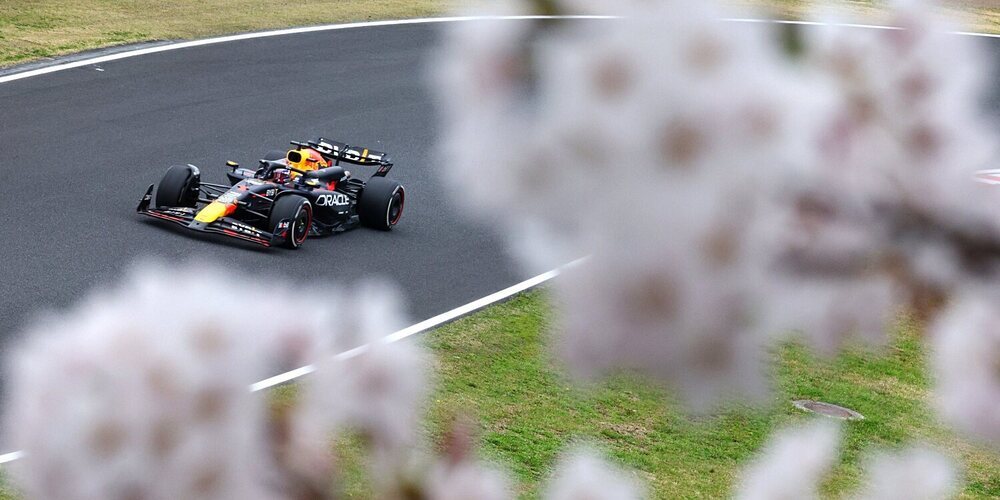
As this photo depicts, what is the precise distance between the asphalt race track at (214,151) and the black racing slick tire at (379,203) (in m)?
0.16

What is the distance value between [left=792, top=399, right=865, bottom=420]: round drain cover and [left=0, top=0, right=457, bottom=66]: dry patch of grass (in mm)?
14852

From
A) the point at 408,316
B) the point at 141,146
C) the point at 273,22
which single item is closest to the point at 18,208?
the point at 141,146

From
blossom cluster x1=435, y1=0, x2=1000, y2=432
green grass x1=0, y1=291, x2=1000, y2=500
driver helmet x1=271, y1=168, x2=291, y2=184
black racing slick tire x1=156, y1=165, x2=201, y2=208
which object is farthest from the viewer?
driver helmet x1=271, y1=168, x2=291, y2=184

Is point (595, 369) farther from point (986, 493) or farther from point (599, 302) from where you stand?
point (986, 493)

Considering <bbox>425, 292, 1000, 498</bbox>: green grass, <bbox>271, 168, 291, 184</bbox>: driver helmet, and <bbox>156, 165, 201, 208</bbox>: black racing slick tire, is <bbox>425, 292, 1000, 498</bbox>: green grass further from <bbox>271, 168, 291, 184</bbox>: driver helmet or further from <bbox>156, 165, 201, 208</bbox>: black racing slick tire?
<bbox>156, 165, 201, 208</bbox>: black racing slick tire

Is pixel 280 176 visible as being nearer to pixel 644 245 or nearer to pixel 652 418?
pixel 652 418

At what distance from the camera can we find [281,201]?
13.0 meters

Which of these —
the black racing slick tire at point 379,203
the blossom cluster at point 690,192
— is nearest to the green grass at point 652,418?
the black racing slick tire at point 379,203

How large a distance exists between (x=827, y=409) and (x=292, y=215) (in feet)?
19.6

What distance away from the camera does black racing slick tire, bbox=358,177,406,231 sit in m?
14.0

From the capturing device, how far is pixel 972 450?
9.14 metres

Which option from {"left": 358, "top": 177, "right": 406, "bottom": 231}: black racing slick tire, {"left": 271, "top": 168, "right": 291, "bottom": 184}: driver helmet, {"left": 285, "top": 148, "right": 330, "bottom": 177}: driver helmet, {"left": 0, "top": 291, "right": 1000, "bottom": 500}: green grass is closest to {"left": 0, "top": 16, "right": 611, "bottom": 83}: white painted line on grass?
{"left": 285, "top": 148, "right": 330, "bottom": 177}: driver helmet

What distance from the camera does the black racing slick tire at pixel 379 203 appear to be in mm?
13969

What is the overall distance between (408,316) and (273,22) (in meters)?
15.4
